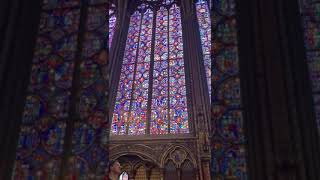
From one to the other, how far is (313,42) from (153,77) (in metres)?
7.52

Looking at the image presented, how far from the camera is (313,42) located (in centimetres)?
518

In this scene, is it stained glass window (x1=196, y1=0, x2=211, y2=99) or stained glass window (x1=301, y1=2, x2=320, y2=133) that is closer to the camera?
stained glass window (x1=301, y1=2, x2=320, y2=133)

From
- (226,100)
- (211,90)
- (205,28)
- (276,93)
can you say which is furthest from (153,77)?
(276,93)

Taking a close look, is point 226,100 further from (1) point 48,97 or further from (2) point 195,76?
(2) point 195,76

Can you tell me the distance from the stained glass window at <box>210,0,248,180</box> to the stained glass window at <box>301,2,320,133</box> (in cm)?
85

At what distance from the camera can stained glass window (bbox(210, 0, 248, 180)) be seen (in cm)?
470

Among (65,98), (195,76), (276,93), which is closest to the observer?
(276,93)

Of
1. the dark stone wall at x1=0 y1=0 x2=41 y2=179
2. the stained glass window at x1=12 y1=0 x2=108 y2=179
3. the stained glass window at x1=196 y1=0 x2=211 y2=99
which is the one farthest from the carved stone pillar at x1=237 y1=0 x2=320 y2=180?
the stained glass window at x1=196 y1=0 x2=211 y2=99

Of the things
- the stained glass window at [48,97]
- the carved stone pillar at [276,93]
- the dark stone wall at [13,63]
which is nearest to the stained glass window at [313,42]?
the carved stone pillar at [276,93]

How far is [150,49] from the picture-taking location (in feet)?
42.7

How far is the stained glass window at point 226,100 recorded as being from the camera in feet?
15.4

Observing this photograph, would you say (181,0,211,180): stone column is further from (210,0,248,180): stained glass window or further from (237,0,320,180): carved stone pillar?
(237,0,320,180): carved stone pillar

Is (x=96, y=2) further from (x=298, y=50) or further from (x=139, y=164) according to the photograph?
(x=139, y=164)

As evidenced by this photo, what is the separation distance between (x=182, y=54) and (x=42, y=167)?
819 cm
